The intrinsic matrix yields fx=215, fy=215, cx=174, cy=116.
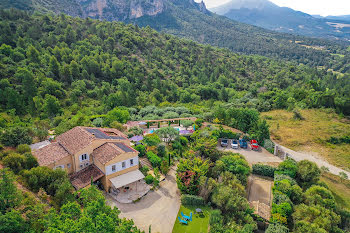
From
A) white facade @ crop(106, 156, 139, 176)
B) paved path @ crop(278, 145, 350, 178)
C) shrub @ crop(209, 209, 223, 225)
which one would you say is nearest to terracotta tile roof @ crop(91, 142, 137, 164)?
white facade @ crop(106, 156, 139, 176)

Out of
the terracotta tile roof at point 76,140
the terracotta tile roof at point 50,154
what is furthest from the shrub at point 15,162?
the terracotta tile roof at point 76,140

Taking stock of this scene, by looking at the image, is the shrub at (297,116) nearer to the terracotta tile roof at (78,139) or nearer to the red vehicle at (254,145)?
the red vehicle at (254,145)

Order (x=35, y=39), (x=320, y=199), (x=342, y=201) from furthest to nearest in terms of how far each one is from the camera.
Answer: (x=35, y=39), (x=342, y=201), (x=320, y=199)

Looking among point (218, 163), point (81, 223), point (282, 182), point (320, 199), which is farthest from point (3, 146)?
point (320, 199)

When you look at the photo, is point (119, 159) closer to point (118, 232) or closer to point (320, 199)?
point (118, 232)

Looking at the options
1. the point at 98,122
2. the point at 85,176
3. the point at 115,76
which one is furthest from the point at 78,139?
the point at 115,76

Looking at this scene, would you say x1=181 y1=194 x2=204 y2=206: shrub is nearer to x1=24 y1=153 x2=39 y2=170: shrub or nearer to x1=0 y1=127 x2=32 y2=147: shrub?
x1=24 y1=153 x2=39 y2=170: shrub
